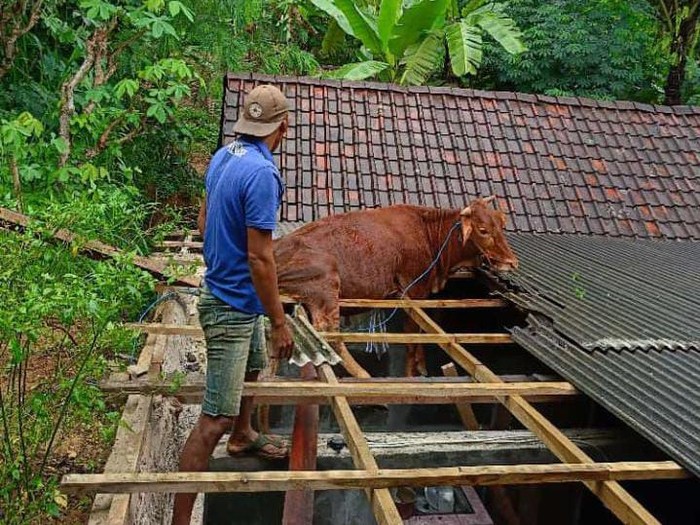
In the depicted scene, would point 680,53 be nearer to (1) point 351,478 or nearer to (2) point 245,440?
(2) point 245,440

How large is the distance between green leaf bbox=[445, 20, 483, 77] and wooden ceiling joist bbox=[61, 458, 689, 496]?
9.67 metres

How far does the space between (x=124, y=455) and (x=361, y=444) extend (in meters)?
1.16

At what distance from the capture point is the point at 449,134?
834cm

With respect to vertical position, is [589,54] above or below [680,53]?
above

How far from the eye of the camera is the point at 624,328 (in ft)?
13.5

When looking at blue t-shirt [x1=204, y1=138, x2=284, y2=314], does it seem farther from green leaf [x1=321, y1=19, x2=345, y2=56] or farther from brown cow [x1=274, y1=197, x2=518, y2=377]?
green leaf [x1=321, y1=19, x2=345, y2=56]

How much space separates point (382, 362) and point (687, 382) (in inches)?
147

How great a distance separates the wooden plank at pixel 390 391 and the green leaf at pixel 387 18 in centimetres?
848

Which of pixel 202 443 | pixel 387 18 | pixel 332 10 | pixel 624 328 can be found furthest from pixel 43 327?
pixel 332 10

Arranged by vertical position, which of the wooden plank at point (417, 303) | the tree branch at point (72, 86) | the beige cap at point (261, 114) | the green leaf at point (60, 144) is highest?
the tree branch at point (72, 86)

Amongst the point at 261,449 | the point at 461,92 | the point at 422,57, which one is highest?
the point at 422,57

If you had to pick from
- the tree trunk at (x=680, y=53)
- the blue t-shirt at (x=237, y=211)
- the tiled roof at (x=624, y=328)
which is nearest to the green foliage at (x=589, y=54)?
the tree trunk at (x=680, y=53)

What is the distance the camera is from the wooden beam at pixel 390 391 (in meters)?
3.28

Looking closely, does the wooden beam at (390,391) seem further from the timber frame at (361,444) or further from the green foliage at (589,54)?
the green foliage at (589,54)
